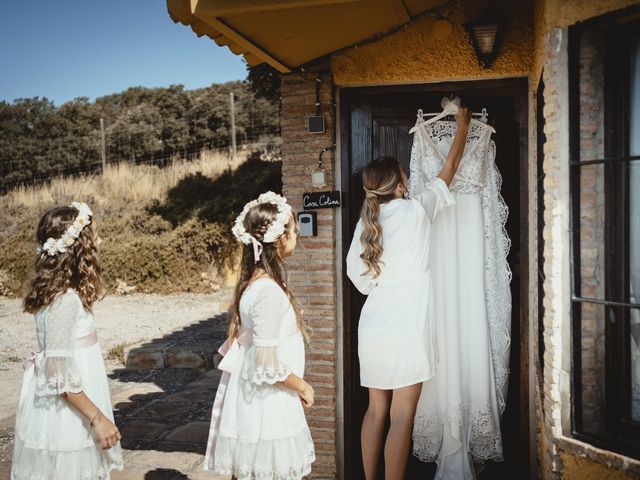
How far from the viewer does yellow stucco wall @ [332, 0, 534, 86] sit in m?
3.87

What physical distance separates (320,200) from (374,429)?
1.64 meters

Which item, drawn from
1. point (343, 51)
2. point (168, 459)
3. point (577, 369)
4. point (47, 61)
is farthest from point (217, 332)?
point (47, 61)

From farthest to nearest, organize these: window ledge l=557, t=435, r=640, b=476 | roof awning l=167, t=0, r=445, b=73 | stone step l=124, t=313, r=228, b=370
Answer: stone step l=124, t=313, r=228, b=370 → roof awning l=167, t=0, r=445, b=73 → window ledge l=557, t=435, r=640, b=476

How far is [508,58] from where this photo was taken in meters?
3.89

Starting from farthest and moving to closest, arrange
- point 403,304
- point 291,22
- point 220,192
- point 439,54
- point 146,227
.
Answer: point 220,192 → point 146,227 → point 439,54 → point 403,304 → point 291,22

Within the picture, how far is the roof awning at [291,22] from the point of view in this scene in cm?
296

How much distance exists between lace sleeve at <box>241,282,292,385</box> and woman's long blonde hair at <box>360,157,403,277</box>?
0.97 metres

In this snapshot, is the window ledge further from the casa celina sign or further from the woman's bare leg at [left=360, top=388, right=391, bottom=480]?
the casa celina sign

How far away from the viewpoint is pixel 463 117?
149 inches

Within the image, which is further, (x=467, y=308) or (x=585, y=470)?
(x=467, y=308)

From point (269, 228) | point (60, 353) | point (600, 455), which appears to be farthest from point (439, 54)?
point (60, 353)

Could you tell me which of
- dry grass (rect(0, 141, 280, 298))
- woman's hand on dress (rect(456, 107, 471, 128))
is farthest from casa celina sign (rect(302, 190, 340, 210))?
dry grass (rect(0, 141, 280, 298))

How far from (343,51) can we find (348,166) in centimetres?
83

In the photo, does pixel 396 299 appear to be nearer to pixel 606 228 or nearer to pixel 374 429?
pixel 374 429
